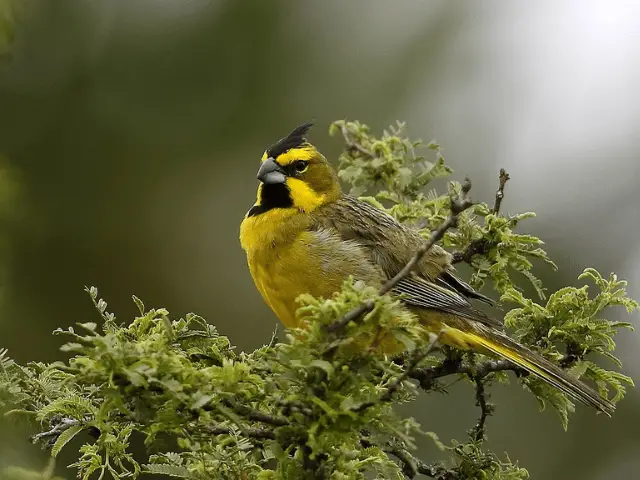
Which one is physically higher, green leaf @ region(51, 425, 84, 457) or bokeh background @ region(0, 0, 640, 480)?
bokeh background @ region(0, 0, 640, 480)

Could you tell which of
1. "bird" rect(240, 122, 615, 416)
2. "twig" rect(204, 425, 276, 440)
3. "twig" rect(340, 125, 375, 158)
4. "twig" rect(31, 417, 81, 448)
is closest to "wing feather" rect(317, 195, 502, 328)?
"bird" rect(240, 122, 615, 416)

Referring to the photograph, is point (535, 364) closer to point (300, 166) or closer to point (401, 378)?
point (401, 378)

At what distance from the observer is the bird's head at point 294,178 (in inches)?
202

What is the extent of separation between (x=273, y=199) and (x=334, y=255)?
0.63 metres

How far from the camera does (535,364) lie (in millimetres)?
4074

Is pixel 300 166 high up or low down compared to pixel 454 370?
up

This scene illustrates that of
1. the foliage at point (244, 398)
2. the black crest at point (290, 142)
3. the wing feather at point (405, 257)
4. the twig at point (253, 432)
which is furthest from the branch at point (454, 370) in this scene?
the black crest at point (290, 142)

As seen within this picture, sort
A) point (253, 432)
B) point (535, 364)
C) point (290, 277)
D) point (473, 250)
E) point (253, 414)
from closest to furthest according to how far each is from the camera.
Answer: point (253, 414), point (253, 432), point (535, 364), point (290, 277), point (473, 250)

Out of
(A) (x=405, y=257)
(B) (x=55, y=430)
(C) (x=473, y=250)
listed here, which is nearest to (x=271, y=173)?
(A) (x=405, y=257)

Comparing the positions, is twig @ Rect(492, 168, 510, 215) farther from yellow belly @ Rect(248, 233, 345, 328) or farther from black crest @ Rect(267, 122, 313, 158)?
black crest @ Rect(267, 122, 313, 158)

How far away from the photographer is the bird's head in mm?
5121

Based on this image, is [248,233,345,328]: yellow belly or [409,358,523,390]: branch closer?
[409,358,523,390]: branch

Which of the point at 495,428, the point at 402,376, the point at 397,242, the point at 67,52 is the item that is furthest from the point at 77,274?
the point at 402,376

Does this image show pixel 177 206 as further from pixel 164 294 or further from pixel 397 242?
pixel 397 242
